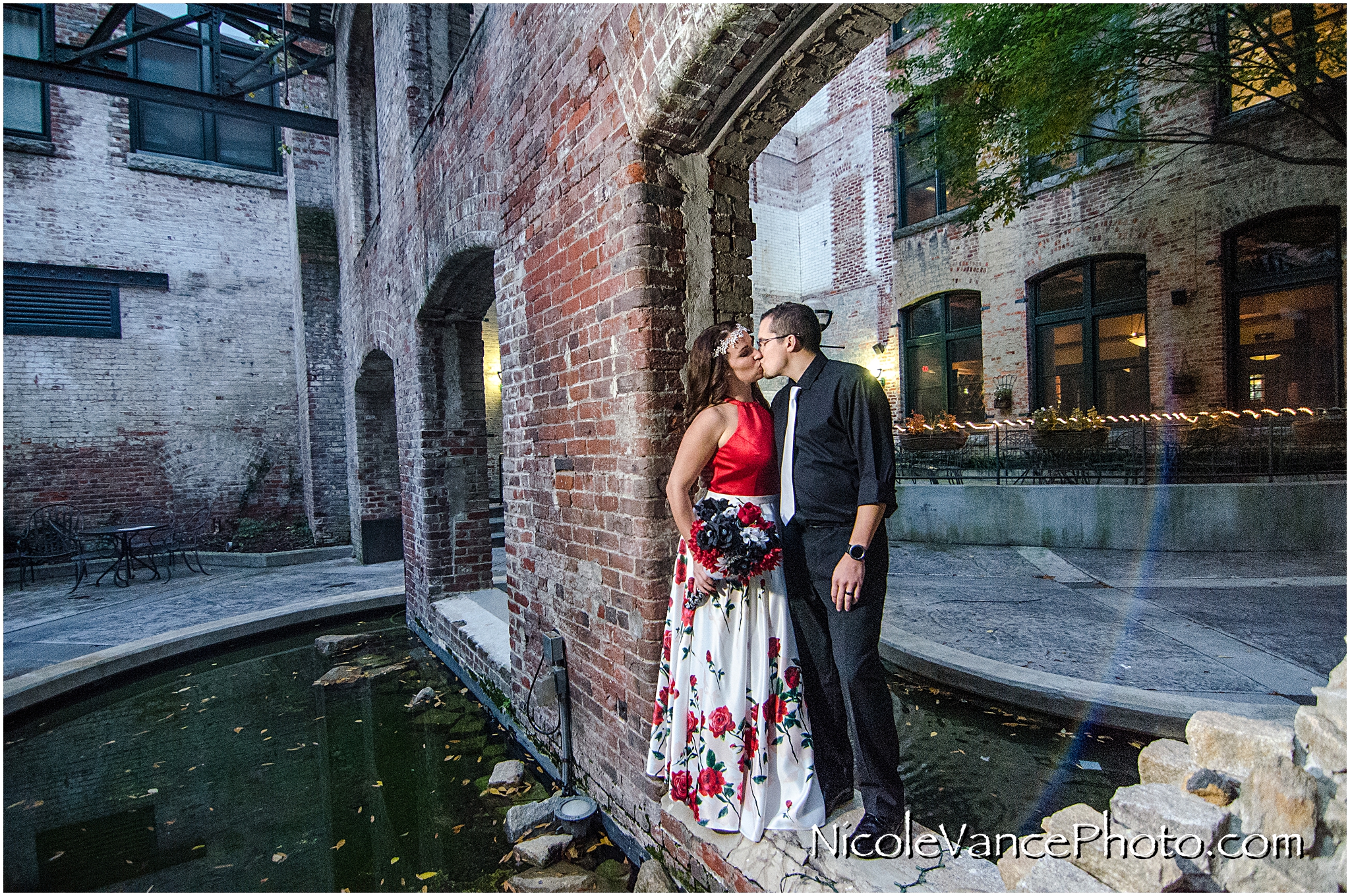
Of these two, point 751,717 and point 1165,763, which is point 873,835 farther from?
point 1165,763

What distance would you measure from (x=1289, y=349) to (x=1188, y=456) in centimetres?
269

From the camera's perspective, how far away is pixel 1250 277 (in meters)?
8.81

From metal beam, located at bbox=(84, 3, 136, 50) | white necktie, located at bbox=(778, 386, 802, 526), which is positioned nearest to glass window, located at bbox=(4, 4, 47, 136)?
metal beam, located at bbox=(84, 3, 136, 50)

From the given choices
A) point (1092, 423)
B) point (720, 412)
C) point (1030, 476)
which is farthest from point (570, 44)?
point (1092, 423)

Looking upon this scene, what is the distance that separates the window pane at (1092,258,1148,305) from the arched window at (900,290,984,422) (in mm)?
1990

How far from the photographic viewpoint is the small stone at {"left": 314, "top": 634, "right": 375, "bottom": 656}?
18.5 ft

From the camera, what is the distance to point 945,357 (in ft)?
41.6

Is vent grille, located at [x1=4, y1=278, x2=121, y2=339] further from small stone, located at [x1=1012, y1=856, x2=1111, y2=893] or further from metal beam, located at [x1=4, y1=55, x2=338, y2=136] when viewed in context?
small stone, located at [x1=1012, y1=856, x2=1111, y2=893]

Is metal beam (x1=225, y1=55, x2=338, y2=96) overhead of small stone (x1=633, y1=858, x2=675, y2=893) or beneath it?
overhead

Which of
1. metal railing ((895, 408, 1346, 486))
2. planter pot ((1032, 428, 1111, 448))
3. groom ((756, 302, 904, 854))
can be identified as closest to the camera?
groom ((756, 302, 904, 854))

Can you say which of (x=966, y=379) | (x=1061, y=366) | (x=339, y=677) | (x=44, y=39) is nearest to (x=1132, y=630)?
(x=339, y=677)

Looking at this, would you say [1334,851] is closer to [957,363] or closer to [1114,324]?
[1114,324]

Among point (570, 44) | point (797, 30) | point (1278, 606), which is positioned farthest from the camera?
point (1278, 606)

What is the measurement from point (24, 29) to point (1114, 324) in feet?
59.0
